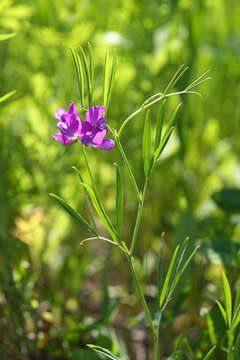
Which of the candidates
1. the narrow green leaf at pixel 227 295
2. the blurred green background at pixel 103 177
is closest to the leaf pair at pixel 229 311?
the narrow green leaf at pixel 227 295

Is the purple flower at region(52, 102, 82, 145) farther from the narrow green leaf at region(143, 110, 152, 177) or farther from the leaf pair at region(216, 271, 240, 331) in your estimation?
the leaf pair at region(216, 271, 240, 331)

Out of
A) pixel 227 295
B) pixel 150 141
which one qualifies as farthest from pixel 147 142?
pixel 227 295

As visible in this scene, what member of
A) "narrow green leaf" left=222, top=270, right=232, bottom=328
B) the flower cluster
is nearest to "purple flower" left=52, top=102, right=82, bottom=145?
the flower cluster

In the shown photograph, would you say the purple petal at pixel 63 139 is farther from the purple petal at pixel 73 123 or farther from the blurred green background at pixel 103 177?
the blurred green background at pixel 103 177

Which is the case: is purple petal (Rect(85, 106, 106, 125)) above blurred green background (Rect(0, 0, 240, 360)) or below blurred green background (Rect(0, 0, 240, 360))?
above

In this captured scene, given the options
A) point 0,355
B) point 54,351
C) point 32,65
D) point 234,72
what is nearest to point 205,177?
point 234,72

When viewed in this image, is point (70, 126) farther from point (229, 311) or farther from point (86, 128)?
point (229, 311)
